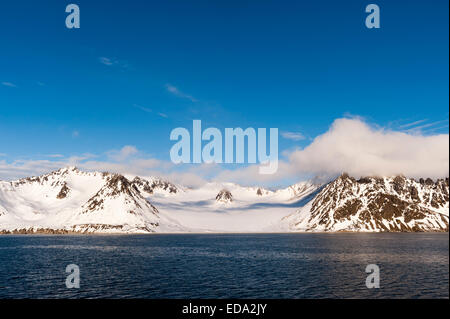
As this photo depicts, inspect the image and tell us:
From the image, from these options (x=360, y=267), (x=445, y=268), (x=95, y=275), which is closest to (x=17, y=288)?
(x=95, y=275)

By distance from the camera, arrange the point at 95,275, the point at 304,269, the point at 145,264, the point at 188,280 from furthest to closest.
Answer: the point at 145,264, the point at 304,269, the point at 95,275, the point at 188,280

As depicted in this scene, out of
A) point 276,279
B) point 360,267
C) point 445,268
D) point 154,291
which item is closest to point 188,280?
point 154,291

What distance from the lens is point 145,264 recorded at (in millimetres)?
120688

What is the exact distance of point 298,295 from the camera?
7038 centimetres
